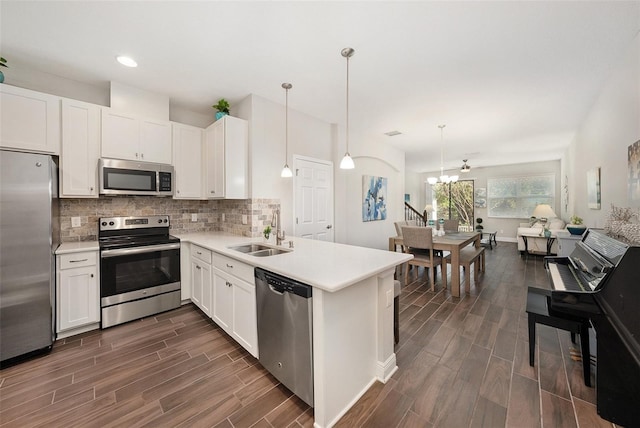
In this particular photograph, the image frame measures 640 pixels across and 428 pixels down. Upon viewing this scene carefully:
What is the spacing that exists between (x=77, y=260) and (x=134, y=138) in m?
1.52

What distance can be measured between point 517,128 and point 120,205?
22.4ft

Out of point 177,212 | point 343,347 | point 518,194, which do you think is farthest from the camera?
point 518,194

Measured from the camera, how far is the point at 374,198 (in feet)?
17.7

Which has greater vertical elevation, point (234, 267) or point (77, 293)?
point (234, 267)

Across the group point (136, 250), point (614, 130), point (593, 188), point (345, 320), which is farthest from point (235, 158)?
point (593, 188)

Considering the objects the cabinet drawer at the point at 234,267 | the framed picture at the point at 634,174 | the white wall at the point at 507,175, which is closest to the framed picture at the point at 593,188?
the framed picture at the point at 634,174

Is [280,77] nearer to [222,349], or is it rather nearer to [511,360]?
[222,349]

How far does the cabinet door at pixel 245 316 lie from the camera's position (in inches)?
78.2

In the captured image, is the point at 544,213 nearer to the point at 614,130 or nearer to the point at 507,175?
the point at 507,175

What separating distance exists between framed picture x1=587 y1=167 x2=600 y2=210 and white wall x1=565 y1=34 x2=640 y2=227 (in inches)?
3.8


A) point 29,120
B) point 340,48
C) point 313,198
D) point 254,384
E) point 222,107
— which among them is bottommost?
point 254,384

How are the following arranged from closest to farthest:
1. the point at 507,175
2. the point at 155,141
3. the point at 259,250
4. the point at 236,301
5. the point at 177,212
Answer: the point at 236,301 < the point at 259,250 < the point at 155,141 < the point at 177,212 < the point at 507,175

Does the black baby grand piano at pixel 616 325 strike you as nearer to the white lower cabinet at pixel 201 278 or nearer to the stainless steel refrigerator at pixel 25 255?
the white lower cabinet at pixel 201 278

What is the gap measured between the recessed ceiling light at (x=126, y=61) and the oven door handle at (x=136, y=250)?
199 centimetres
